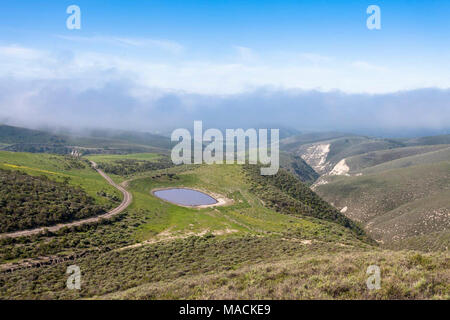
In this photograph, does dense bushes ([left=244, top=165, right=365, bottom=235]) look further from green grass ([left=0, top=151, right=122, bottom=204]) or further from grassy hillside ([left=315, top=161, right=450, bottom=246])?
green grass ([left=0, top=151, right=122, bottom=204])

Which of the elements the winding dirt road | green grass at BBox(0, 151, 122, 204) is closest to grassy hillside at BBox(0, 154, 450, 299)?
the winding dirt road

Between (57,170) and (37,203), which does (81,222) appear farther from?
(57,170)

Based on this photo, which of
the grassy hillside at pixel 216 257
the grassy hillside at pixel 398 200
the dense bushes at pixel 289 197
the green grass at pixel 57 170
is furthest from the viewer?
the dense bushes at pixel 289 197

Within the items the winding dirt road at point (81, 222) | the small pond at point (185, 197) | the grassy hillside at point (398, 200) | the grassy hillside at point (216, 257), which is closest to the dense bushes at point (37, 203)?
the winding dirt road at point (81, 222)

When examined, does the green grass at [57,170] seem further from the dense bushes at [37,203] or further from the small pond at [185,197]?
the small pond at [185,197]
